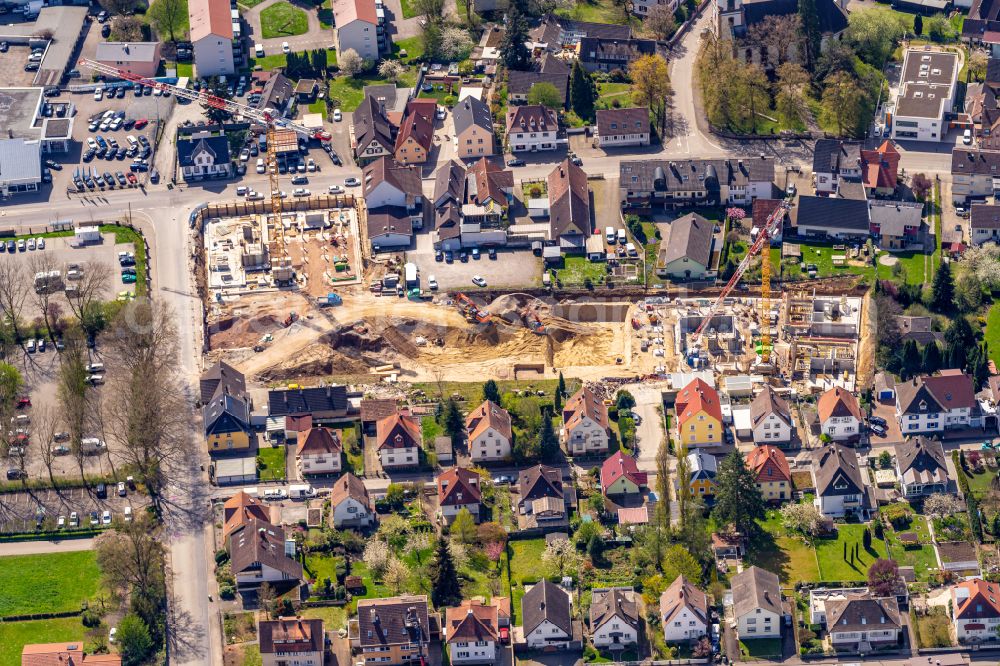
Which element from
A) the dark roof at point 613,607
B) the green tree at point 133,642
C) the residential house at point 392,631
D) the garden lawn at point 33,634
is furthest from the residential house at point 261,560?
the dark roof at point 613,607

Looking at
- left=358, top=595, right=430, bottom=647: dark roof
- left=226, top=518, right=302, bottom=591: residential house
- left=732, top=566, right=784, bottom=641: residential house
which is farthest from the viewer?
left=226, top=518, right=302, bottom=591: residential house

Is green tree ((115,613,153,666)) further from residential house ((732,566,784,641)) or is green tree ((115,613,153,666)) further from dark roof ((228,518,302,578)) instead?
residential house ((732,566,784,641))

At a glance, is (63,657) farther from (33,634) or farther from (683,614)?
(683,614)

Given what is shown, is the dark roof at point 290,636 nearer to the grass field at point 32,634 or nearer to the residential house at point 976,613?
the grass field at point 32,634

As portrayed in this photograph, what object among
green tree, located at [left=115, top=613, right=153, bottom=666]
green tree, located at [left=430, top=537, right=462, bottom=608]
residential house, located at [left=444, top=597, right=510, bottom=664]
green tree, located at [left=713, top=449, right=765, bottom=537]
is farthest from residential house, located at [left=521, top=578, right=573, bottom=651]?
green tree, located at [left=115, top=613, right=153, bottom=666]

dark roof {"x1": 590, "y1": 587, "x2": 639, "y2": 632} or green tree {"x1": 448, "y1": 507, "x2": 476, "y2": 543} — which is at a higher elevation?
green tree {"x1": 448, "y1": 507, "x2": 476, "y2": 543}
